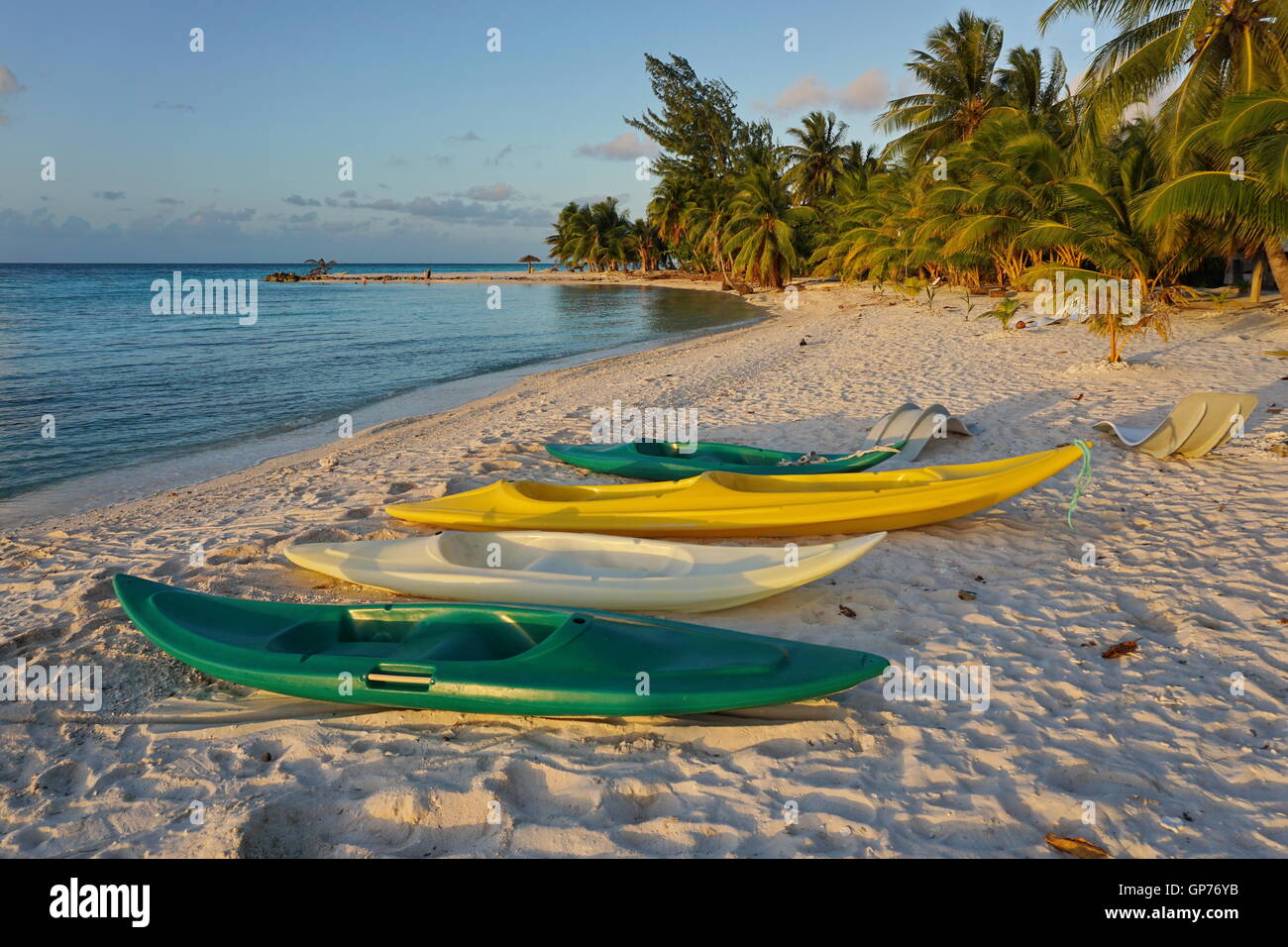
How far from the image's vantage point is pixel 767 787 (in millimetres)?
2643

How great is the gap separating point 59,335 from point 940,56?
2975 centimetres

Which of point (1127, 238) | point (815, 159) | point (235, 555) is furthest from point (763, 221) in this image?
point (235, 555)

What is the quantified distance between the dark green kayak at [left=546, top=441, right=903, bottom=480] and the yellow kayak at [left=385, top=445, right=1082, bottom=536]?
57 centimetres

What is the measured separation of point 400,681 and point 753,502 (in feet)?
9.65

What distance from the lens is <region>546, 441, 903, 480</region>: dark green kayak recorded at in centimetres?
625

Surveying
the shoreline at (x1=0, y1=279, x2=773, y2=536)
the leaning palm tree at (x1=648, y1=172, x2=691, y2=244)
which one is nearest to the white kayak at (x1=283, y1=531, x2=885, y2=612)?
the shoreline at (x1=0, y1=279, x2=773, y2=536)

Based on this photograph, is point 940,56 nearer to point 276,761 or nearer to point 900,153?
point 900,153

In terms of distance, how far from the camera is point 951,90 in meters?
24.4

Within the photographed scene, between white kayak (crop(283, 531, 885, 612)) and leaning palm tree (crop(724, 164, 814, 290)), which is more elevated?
leaning palm tree (crop(724, 164, 814, 290))

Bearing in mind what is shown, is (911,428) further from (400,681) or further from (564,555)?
(400,681)

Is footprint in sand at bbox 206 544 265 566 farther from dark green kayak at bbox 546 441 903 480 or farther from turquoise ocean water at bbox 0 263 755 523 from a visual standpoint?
turquoise ocean water at bbox 0 263 755 523

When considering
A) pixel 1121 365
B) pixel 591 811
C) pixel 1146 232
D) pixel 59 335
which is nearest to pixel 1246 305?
pixel 1146 232

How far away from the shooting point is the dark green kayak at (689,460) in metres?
6.25

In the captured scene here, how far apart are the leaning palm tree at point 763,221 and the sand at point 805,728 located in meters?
28.4
